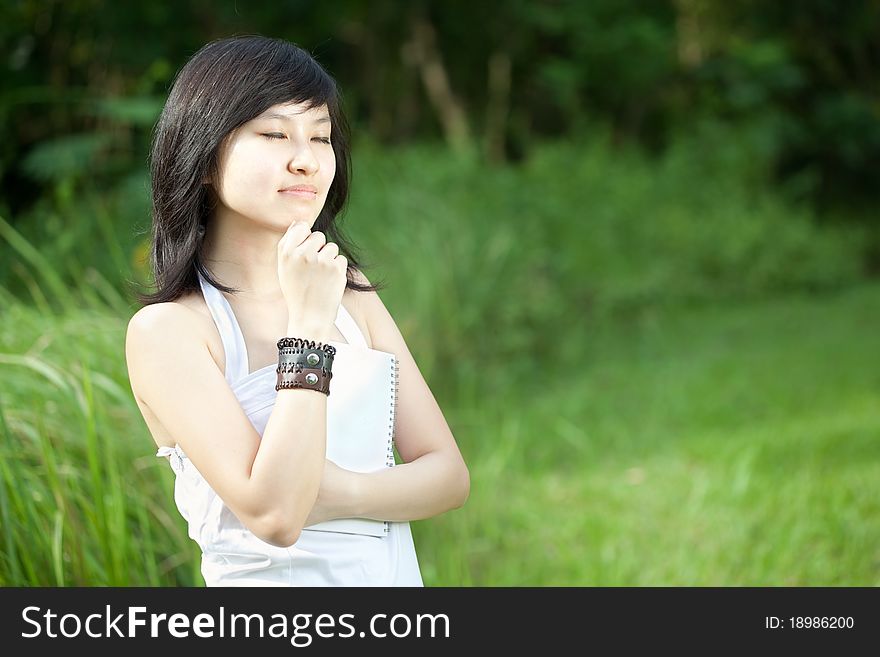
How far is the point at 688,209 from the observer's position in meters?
11.7

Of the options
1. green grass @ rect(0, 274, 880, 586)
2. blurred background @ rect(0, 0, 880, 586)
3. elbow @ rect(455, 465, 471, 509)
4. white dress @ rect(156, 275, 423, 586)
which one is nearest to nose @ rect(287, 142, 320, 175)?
white dress @ rect(156, 275, 423, 586)

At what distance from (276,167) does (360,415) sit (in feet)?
1.24

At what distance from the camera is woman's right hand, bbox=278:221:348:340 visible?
1497 mm

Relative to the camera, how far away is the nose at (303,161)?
1564 mm

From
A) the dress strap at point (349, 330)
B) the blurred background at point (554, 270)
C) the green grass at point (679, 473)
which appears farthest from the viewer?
the green grass at point (679, 473)

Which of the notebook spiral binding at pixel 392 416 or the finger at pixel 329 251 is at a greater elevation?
the finger at pixel 329 251

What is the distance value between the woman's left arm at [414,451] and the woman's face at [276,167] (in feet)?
0.81

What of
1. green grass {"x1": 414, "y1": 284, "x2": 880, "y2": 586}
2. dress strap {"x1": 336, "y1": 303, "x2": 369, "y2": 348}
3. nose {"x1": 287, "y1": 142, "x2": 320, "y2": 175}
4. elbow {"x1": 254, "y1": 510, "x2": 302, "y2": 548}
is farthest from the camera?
green grass {"x1": 414, "y1": 284, "x2": 880, "y2": 586}

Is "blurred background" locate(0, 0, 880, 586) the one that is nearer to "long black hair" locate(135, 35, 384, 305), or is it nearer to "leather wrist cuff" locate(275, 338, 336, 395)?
"long black hair" locate(135, 35, 384, 305)

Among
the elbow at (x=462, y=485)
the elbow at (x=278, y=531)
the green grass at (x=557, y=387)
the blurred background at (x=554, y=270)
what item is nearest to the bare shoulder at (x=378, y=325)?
the elbow at (x=462, y=485)

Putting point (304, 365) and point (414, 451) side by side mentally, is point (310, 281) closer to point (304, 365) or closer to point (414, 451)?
point (304, 365)

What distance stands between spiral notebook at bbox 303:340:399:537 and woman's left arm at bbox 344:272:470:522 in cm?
3

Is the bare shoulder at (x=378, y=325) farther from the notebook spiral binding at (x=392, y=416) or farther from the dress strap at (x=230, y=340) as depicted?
the dress strap at (x=230, y=340)

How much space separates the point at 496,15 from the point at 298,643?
13.8 m
